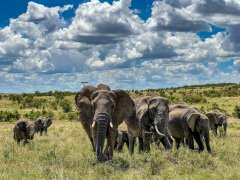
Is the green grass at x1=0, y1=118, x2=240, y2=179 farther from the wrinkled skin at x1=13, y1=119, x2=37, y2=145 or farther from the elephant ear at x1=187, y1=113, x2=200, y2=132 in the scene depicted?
the wrinkled skin at x1=13, y1=119, x2=37, y2=145

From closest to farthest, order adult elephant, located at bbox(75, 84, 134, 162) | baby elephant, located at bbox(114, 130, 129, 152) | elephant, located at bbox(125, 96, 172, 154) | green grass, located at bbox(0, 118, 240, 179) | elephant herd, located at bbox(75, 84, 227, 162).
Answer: green grass, located at bbox(0, 118, 240, 179) → adult elephant, located at bbox(75, 84, 134, 162) → elephant herd, located at bbox(75, 84, 227, 162) → elephant, located at bbox(125, 96, 172, 154) → baby elephant, located at bbox(114, 130, 129, 152)

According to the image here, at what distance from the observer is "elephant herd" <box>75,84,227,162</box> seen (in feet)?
39.4

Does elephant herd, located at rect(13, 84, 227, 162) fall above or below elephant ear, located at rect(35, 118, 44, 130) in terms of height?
above

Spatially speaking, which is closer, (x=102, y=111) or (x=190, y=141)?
(x=102, y=111)

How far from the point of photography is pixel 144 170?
12078 millimetres

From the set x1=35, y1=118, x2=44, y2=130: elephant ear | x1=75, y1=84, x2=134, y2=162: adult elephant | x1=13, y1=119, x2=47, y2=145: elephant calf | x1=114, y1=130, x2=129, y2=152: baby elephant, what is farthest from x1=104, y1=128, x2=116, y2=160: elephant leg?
x1=35, y1=118, x2=44, y2=130: elephant ear

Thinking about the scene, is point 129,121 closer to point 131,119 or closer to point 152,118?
point 131,119

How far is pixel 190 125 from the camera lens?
1627cm

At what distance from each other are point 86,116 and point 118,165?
1734mm

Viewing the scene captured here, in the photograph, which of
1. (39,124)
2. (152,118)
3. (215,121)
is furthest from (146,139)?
(39,124)

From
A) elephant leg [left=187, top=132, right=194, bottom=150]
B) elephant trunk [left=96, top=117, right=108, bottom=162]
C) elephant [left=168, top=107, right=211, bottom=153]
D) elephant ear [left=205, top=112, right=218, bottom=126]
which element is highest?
elephant trunk [left=96, top=117, right=108, bottom=162]

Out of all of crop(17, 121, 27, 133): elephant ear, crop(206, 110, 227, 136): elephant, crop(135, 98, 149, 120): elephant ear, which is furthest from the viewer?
crop(206, 110, 227, 136): elephant

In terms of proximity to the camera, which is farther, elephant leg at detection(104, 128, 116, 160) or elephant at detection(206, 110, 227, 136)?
elephant at detection(206, 110, 227, 136)

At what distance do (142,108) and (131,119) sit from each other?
1014 millimetres
